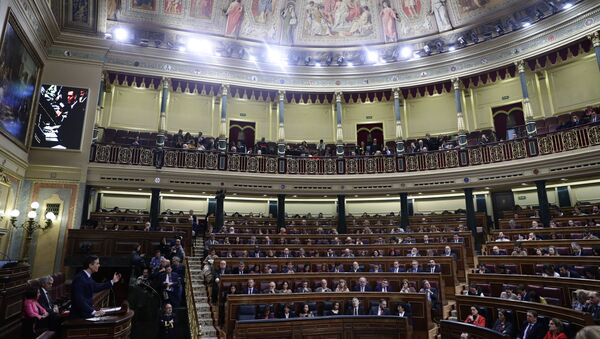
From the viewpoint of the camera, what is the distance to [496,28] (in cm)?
1530

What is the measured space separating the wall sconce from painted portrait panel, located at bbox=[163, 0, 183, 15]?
955cm

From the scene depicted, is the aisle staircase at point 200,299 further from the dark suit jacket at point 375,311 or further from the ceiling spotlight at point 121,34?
the ceiling spotlight at point 121,34

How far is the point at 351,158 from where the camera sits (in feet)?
54.6

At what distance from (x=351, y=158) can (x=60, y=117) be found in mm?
10789

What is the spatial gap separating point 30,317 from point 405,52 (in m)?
16.8

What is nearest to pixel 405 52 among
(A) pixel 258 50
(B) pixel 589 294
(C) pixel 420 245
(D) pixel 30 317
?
(A) pixel 258 50

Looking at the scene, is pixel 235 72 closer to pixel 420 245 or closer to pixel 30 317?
pixel 420 245

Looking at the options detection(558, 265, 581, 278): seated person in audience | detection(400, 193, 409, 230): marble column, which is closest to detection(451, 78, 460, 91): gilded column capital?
detection(400, 193, 409, 230): marble column

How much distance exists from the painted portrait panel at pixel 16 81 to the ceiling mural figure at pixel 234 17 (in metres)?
7.82

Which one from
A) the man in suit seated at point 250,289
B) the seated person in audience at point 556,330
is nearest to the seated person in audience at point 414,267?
the man in suit seated at point 250,289

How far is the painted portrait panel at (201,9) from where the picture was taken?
16797mm

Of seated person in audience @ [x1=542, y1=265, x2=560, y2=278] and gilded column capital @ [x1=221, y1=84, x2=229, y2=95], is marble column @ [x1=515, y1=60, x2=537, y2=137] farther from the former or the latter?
gilded column capital @ [x1=221, y1=84, x2=229, y2=95]

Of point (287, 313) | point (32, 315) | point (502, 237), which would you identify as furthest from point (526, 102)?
point (32, 315)

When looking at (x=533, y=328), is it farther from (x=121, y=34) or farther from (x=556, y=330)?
(x=121, y=34)
